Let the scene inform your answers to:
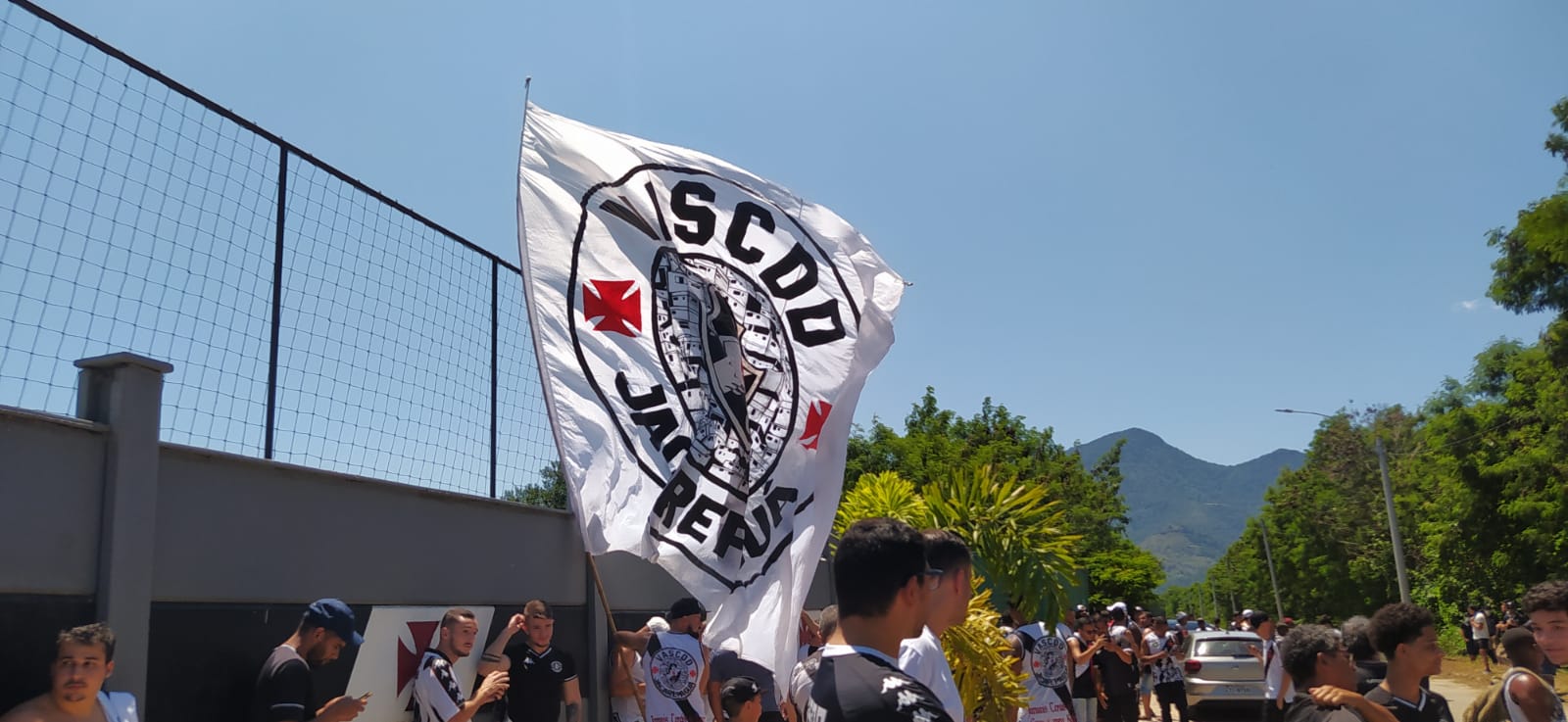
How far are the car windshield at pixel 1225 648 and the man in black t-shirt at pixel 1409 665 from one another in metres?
15.6

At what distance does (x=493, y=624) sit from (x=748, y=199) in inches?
167

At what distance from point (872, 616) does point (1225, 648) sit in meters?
18.6

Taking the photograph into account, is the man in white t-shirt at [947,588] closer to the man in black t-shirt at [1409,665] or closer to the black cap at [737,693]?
the black cap at [737,693]

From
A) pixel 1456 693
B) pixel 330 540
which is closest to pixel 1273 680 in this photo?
pixel 330 540

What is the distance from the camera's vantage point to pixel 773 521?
5285mm

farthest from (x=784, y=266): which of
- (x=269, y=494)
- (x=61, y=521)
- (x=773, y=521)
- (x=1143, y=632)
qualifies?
(x=1143, y=632)

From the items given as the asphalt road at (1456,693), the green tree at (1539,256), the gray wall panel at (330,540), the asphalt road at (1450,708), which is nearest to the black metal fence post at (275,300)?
the gray wall panel at (330,540)

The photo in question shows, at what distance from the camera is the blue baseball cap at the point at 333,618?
5.72 meters

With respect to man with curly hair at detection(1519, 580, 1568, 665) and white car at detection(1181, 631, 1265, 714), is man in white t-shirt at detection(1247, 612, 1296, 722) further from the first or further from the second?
white car at detection(1181, 631, 1265, 714)

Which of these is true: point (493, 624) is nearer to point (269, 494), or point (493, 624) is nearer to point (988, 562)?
point (269, 494)

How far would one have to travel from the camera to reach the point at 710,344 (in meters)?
5.65

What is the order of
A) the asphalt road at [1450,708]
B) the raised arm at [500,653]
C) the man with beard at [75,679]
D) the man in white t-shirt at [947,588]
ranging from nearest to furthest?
1. the man in white t-shirt at [947,588]
2. the man with beard at [75,679]
3. the raised arm at [500,653]
4. the asphalt road at [1450,708]

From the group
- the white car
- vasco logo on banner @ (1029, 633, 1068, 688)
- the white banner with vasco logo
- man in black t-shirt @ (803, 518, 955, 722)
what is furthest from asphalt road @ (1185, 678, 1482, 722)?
man in black t-shirt @ (803, 518, 955, 722)

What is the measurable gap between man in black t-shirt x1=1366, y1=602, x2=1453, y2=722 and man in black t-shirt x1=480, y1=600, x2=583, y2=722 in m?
5.51
